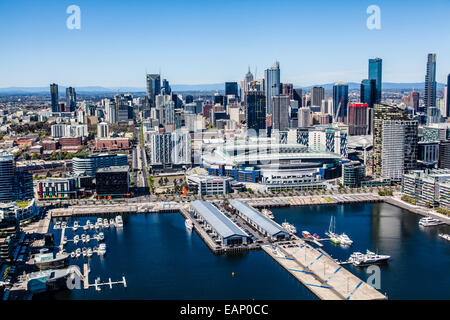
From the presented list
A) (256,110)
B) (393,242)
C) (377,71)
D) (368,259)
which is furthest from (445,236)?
(377,71)

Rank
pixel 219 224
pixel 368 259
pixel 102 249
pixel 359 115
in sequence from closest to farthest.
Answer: pixel 368 259, pixel 102 249, pixel 219 224, pixel 359 115

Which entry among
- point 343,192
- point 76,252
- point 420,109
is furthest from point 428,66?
point 76,252

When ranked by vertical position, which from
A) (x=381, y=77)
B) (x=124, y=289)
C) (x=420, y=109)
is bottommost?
(x=124, y=289)

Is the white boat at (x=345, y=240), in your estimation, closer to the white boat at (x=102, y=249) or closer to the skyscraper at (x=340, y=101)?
the white boat at (x=102, y=249)

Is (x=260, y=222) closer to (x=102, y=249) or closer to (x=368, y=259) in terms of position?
(x=368, y=259)

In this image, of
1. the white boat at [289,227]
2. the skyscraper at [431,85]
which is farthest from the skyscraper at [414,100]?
the white boat at [289,227]

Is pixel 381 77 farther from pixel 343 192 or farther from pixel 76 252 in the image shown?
pixel 76 252
